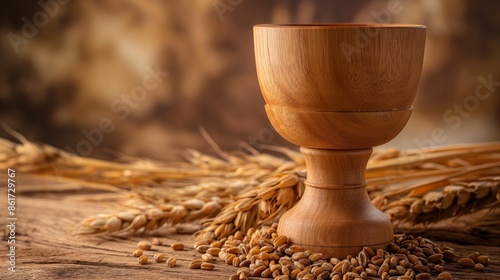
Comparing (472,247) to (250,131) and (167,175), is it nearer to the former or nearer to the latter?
(167,175)

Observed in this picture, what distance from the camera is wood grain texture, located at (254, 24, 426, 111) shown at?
A: 1369 mm

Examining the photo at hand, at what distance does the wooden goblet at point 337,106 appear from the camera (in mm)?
1377

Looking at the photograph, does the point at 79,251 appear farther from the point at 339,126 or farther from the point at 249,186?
the point at 339,126

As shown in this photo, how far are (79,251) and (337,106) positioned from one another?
58 cm

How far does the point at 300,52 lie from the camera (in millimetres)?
1391

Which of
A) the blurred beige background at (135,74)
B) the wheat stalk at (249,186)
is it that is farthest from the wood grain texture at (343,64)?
the blurred beige background at (135,74)

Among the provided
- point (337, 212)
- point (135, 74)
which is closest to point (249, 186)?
point (337, 212)

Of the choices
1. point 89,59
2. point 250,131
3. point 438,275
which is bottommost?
point 438,275

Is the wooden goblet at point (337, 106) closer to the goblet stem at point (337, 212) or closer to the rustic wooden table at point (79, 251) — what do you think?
the goblet stem at point (337, 212)

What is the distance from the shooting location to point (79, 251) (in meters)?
1.61

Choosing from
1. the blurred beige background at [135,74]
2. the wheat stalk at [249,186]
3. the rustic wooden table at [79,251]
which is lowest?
the rustic wooden table at [79,251]

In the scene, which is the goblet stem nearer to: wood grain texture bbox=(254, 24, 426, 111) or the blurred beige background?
wood grain texture bbox=(254, 24, 426, 111)

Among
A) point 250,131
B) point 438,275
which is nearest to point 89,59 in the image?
point 250,131

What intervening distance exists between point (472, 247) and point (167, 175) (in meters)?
0.76
